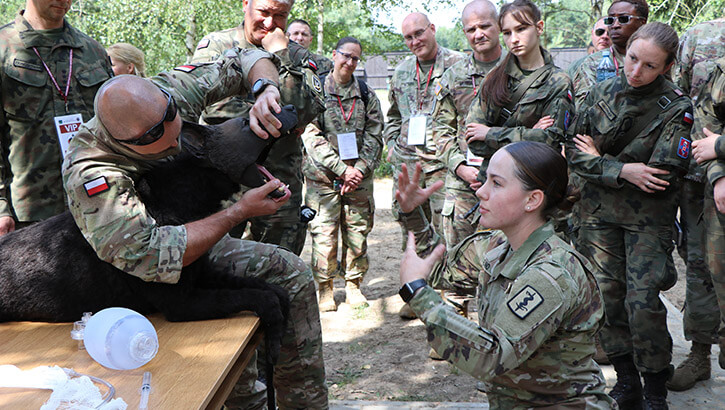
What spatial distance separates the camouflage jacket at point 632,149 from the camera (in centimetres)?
332

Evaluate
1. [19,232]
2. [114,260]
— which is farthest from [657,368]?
[19,232]

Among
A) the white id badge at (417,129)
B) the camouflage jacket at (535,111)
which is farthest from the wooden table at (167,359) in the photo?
the white id badge at (417,129)

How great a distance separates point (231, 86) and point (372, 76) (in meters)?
36.1

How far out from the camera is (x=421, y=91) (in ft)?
17.9

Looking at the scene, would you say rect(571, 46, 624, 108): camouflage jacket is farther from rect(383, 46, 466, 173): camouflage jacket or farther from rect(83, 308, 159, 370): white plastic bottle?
rect(83, 308, 159, 370): white plastic bottle

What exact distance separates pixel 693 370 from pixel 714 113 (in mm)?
1628

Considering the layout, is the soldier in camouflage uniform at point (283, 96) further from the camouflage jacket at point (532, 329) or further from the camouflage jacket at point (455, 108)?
the camouflage jacket at point (532, 329)

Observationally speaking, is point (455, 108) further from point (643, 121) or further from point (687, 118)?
point (687, 118)

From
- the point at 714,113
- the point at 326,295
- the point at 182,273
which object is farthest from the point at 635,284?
the point at 326,295

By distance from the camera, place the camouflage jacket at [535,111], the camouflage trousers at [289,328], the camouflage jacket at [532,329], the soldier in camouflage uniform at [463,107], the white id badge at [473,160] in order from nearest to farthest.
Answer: the camouflage jacket at [532,329], the camouflage trousers at [289,328], the camouflage jacket at [535,111], the white id badge at [473,160], the soldier in camouflage uniform at [463,107]

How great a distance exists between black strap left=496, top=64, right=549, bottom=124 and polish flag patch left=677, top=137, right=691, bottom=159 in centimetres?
90

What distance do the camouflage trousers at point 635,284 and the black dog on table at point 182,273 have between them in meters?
2.10

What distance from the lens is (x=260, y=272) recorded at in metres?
2.62

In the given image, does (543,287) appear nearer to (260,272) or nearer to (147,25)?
(260,272)
